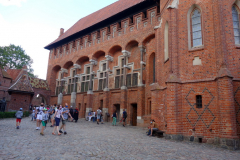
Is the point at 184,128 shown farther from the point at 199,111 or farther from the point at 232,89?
the point at 232,89

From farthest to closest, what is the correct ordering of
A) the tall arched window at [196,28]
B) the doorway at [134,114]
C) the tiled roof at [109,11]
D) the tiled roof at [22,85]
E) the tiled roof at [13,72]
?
the tiled roof at [13,72]
the tiled roof at [22,85]
the tiled roof at [109,11]
the doorway at [134,114]
the tall arched window at [196,28]

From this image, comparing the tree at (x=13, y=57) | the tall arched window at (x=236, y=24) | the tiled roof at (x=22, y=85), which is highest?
the tree at (x=13, y=57)

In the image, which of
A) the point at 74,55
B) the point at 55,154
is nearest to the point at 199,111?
the point at 55,154

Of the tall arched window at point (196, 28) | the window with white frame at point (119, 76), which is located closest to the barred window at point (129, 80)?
the window with white frame at point (119, 76)

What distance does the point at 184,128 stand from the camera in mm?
9281

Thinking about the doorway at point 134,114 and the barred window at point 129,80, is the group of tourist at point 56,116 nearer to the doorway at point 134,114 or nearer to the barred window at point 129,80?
the doorway at point 134,114

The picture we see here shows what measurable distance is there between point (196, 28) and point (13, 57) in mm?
38233

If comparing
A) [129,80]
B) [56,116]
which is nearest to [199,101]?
[56,116]

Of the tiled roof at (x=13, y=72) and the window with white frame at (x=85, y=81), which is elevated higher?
the tiled roof at (x=13, y=72)

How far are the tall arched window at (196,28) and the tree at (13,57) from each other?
122 ft

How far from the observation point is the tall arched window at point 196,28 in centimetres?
1021

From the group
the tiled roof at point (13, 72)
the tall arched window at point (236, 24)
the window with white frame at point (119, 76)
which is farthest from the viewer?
the tiled roof at point (13, 72)

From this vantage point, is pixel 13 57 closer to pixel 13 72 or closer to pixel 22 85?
pixel 13 72

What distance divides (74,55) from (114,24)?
26.2 ft
